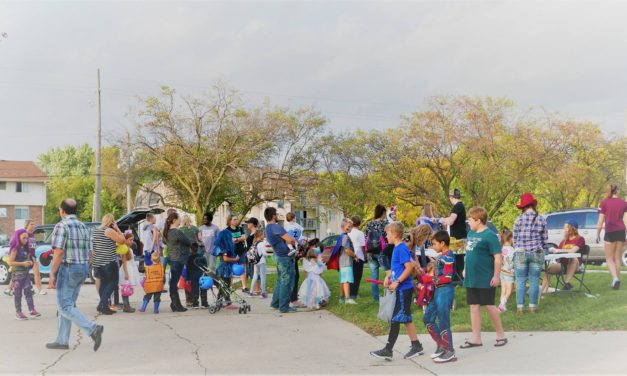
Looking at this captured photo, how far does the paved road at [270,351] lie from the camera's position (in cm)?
756

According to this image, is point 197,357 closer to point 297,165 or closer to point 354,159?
point 297,165

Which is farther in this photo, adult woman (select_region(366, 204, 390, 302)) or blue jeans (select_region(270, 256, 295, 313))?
adult woman (select_region(366, 204, 390, 302))

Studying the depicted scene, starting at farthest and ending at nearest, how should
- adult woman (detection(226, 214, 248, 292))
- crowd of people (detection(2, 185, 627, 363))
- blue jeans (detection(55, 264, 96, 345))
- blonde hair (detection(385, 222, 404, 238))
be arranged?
adult woman (detection(226, 214, 248, 292)) → blue jeans (detection(55, 264, 96, 345)) → crowd of people (detection(2, 185, 627, 363)) → blonde hair (detection(385, 222, 404, 238))

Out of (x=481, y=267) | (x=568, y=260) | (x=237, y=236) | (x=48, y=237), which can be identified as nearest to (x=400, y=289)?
(x=481, y=267)

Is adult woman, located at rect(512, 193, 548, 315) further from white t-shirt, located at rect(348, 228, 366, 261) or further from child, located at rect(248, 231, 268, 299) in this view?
child, located at rect(248, 231, 268, 299)

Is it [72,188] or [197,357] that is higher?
[72,188]

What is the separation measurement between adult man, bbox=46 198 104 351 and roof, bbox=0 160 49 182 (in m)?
72.8

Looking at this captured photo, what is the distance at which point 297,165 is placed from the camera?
49.6 metres

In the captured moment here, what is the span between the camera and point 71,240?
889 cm

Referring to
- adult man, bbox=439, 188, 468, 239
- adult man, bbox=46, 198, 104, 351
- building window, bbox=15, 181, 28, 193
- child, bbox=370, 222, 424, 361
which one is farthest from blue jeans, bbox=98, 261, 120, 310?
building window, bbox=15, 181, 28, 193

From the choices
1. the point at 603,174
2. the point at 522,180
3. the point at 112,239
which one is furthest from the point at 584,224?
the point at 603,174

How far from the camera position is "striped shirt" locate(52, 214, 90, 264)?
347 inches

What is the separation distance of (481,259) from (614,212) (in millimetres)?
5679

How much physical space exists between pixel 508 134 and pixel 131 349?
42.9 meters
